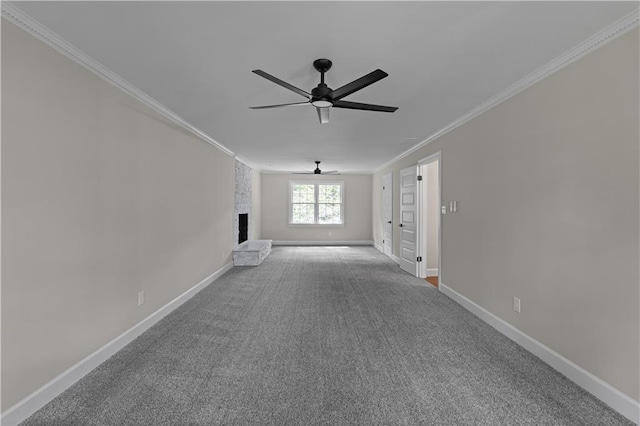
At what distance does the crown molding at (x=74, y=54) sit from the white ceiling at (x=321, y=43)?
49 millimetres

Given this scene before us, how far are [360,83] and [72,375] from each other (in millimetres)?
2914

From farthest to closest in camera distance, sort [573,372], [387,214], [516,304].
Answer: [387,214] → [516,304] → [573,372]

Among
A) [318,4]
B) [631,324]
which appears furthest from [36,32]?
[631,324]

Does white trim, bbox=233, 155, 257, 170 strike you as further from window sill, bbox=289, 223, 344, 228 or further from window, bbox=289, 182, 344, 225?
window sill, bbox=289, 223, 344, 228

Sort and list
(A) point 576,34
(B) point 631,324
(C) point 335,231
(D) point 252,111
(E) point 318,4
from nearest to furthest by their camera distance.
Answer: (E) point 318,4, (B) point 631,324, (A) point 576,34, (D) point 252,111, (C) point 335,231

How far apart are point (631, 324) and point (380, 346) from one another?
1.68 m

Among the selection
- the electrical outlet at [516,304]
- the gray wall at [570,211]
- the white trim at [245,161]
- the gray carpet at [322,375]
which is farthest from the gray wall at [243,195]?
the electrical outlet at [516,304]

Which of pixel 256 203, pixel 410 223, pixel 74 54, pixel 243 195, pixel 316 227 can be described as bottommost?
pixel 316 227

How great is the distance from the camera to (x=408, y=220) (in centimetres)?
566

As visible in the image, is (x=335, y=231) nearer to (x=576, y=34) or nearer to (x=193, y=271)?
(x=193, y=271)

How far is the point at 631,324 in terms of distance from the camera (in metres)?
1.74

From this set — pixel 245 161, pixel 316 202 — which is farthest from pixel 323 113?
pixel 316 202

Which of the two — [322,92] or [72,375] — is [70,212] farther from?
[322,92]

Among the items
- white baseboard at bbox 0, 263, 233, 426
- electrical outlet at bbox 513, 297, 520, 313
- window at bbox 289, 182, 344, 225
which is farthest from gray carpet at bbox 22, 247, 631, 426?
window at bbox 289, 182, 344, 225
